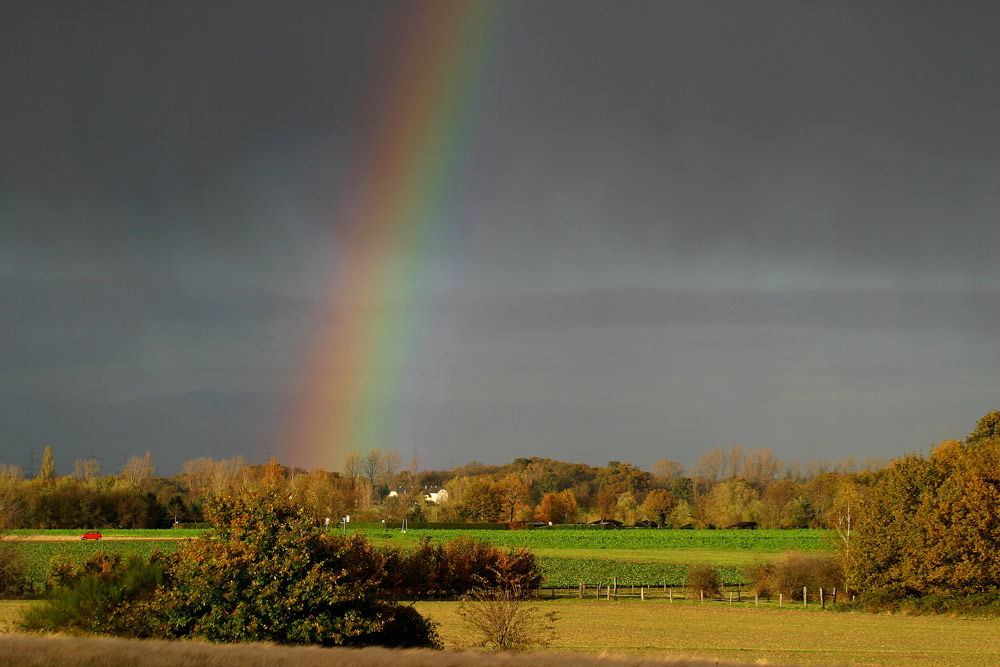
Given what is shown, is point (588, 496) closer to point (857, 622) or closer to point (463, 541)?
point (463, 541)

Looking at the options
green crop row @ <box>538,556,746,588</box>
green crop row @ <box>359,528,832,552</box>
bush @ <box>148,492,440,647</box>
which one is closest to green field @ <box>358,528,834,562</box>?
green crop row @ <box>359,528,832,552</box>

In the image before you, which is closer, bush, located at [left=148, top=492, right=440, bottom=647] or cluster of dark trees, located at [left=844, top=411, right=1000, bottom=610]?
bush, located at [left=148, top=492, right=440, bottom=647]

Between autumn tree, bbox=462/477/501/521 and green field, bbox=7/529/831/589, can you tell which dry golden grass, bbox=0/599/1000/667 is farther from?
autumn tree, bbox=462/477/501/521

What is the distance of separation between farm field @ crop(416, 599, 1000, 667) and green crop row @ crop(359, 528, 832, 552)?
181 feet

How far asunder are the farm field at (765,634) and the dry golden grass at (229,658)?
35.9 feet

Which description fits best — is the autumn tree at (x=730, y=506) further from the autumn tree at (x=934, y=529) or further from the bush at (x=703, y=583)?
the autumn tree at (x=934, y=529)

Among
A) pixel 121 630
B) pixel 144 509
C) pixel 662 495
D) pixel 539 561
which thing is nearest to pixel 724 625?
pixel 121 630

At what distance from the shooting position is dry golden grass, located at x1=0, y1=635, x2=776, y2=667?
10.6 meters

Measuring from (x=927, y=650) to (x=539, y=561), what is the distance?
52901mm

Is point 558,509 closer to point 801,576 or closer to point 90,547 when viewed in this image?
point 90,547

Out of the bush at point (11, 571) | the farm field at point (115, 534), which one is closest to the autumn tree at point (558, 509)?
the farm field at point (115, 534)

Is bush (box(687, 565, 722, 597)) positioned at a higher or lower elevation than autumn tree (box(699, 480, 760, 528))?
lower

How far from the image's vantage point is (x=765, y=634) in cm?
3688

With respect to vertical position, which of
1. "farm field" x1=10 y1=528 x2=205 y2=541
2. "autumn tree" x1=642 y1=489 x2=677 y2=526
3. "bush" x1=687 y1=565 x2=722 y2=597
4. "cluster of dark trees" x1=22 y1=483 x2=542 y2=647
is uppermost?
"cluster of dark trees" x1=22 y1=483 x2=542 y2=647
